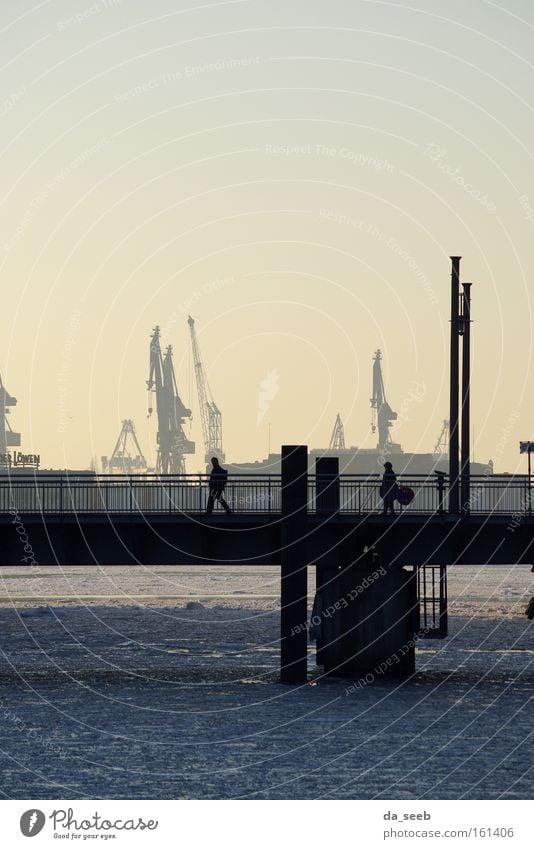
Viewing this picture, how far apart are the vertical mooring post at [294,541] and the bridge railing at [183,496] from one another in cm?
165

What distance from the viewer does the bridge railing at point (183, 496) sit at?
194ft

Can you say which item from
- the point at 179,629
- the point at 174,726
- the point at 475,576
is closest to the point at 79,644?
the point at 179,629

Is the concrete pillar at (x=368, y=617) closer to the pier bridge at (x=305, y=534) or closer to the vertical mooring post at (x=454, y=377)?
the pier bridge at (x=305, y=534)

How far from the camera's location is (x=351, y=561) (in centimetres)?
6141

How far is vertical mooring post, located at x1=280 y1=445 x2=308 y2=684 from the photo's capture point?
2257 inches

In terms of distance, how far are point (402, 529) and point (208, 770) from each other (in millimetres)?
19377

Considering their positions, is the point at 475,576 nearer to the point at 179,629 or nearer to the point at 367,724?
the point at 179,629

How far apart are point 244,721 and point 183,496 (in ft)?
34.0

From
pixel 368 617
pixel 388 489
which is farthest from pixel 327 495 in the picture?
pixel 368 617
